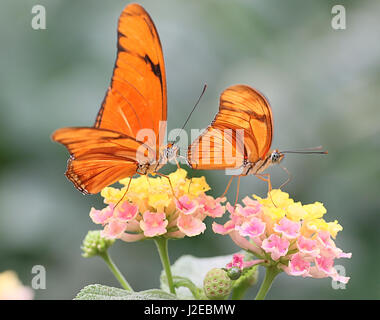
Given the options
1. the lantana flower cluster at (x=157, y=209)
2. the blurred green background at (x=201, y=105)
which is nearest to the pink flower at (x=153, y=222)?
the lantana flower cluster at (x=157, y=209)

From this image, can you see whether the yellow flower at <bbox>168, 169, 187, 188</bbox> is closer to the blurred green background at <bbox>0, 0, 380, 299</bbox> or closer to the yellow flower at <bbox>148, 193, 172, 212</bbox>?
the yellow flower at <bbox>148, 193, 172, 212</bbox>

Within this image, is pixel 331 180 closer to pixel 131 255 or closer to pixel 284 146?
pixel 284 146

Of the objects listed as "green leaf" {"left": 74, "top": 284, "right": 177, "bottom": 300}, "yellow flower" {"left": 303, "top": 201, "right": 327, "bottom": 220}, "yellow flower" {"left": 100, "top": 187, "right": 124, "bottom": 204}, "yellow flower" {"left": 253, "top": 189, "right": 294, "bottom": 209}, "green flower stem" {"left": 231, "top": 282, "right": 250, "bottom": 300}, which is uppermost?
"yellow flower" {"left": 100, "top": 187, "right": 124, "bottom": 204}

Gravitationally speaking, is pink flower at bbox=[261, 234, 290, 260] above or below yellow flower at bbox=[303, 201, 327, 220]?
below

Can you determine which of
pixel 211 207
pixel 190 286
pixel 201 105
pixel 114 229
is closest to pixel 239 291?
pixel 190 286

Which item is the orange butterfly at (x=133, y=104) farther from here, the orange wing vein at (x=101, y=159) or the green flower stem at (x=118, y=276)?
the green flower stem at (x=118, y=276)

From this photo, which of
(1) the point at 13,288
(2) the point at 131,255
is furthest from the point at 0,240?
(1) the point at 13,288

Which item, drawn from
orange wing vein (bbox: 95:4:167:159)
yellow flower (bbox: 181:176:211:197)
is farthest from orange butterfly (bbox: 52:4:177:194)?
yellow flower (bbox: 181:176:211:197)
